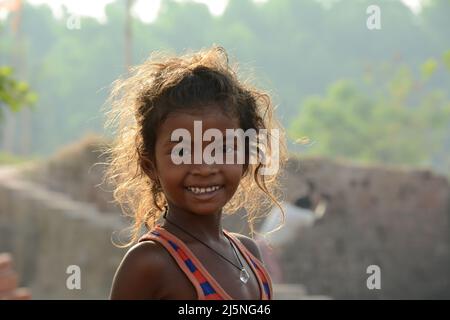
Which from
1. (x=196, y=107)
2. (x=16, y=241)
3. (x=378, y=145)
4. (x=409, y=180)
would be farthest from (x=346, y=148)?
(x=196, y=107)

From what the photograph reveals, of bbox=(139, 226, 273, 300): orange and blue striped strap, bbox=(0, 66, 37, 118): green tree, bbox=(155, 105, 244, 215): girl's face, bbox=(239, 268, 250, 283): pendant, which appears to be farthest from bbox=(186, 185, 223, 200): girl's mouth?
bbox=(0, 66, 37, 118): green tree

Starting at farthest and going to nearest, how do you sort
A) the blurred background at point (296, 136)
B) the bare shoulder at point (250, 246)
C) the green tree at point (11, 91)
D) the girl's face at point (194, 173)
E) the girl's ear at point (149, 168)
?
the blurred background at point (296, 136) < the green tree at point (11, 91) < the bare shoulder at point (250, 246) < the girl's ear at point (149, 168) < the girl's face at point (194, 173)

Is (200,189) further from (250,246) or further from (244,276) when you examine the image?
(250,246)

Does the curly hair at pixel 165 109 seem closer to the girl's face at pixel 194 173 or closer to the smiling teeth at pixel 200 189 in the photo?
the girl's face at pixel 194 173

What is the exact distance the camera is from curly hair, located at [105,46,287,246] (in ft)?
7.22

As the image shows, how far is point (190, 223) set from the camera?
2.18 meters

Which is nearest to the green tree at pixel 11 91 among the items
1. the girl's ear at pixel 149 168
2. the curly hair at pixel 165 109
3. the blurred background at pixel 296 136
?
the blurred background at pixel 296 136

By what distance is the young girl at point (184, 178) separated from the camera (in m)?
2.04

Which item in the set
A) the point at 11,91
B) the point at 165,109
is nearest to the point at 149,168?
the point at 165,109

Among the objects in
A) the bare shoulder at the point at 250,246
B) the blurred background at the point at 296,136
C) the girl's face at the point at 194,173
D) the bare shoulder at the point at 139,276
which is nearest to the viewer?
the bare shoulder at the point at 139,276

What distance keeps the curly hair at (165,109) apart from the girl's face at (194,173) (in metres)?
0.04

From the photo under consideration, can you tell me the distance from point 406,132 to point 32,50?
86.6 feet

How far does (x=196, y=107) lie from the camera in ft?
7.06
